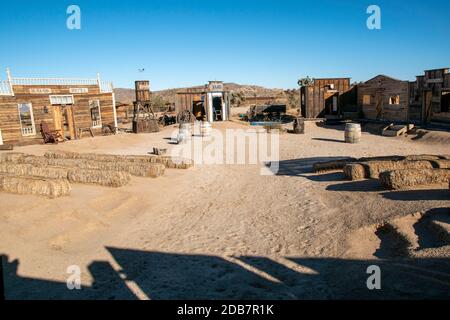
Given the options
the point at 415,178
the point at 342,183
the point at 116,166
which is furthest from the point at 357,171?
the point at 116,166

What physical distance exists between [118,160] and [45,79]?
1140cm

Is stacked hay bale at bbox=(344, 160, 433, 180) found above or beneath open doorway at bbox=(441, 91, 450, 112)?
beneath

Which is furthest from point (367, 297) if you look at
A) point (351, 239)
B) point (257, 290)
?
point (351, 239)

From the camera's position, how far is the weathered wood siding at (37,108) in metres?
20.1

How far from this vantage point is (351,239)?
686cm

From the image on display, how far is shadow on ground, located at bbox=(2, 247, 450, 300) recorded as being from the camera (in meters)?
4.83

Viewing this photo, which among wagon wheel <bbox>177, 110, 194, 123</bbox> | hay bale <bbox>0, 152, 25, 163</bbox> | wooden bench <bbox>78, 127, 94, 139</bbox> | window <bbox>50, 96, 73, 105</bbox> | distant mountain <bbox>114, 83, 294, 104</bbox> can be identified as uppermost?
distant mountain <bbox>114, 83, 294, 104</bbox>

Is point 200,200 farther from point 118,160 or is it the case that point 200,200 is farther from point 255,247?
point 118,160

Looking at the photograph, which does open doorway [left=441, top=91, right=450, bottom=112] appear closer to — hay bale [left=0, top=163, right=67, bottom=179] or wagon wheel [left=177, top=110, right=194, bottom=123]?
wagon wheel [left=177, top=110, right=194, bottom=123]

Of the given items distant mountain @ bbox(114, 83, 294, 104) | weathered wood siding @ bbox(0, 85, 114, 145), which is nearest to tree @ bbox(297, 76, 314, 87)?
distant mountain @ bbox(114, 83, 294, 104)

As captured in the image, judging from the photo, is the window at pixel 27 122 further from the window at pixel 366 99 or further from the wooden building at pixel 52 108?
the window at pixel 366 99

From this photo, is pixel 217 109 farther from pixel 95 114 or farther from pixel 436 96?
pixel 436 96

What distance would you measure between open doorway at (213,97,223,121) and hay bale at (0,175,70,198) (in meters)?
24.4

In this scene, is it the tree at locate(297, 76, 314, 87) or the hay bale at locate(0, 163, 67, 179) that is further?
the tree at locate(297, 76, 314, 87)
